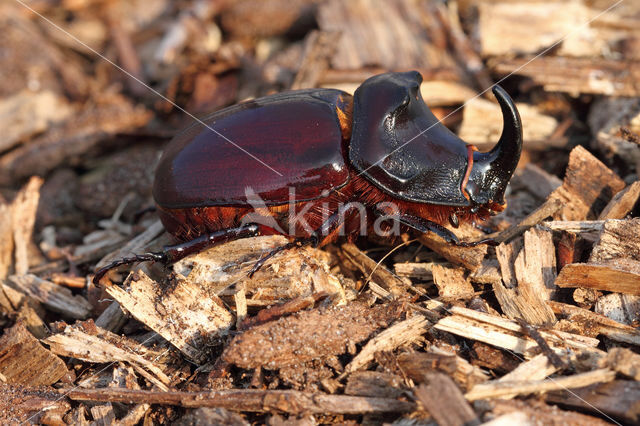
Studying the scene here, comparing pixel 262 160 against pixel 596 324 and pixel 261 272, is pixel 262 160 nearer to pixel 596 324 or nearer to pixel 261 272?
pixel 261 272

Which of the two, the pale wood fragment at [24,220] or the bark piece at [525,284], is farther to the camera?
the pale wood fragment at [24,220]

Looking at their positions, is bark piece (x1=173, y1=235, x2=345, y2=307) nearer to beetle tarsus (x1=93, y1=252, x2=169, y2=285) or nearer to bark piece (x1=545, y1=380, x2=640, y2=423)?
beetle tarsus (x1=93, y1=252, x2=169, y2=285)

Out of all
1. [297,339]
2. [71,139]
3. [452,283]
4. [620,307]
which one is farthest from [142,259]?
[620,307]

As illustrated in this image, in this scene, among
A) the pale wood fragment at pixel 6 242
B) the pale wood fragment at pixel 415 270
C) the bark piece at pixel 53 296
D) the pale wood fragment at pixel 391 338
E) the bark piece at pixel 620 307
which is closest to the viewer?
the pale wood fragment at pixel 391 338

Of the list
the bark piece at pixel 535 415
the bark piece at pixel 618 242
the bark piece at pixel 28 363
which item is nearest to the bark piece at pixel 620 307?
the bark piece at pixel 618 242

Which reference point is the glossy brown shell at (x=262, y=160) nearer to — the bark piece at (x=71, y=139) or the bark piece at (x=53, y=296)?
the bark piece at (x=53, y=296)

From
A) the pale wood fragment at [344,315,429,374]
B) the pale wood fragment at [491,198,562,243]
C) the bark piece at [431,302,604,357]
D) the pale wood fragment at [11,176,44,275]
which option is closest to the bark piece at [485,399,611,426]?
the bark piece at [431,302,604,357]
